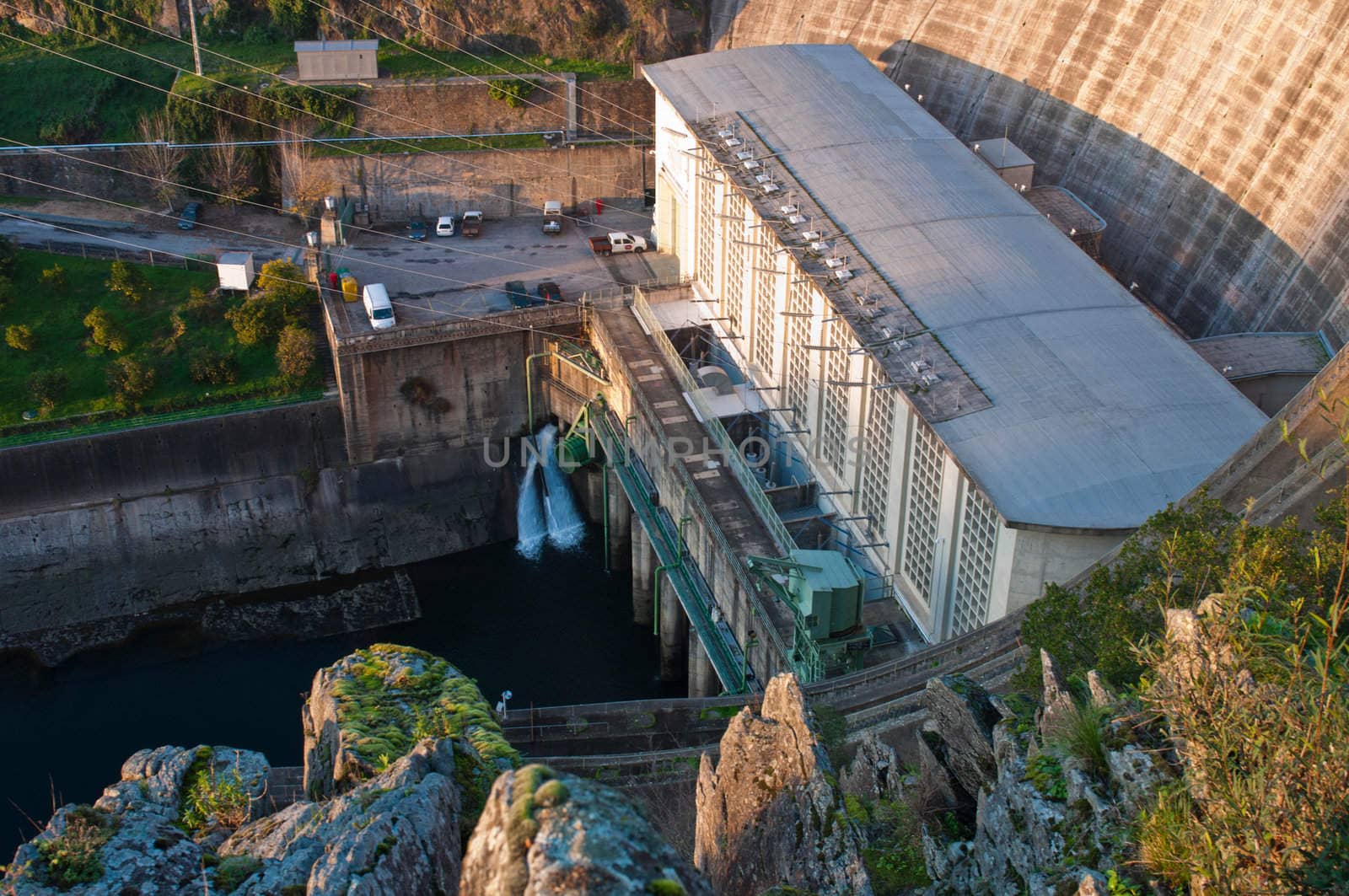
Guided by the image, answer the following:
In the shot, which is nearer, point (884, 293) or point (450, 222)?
point (884, 293)

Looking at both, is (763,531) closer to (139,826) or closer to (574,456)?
(574,456)

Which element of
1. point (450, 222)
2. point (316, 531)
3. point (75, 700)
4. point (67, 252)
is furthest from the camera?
point (450, 222)

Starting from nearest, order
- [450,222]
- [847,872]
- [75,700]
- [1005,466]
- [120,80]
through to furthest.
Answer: [847,872] → [1005,466] → [75,700] → [450,222] → [120,80]

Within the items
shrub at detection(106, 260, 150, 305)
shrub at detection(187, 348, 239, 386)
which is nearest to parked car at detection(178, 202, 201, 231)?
shrub at detection(106, 260, 150, 305)

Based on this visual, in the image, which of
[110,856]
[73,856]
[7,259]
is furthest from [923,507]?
[7,259]

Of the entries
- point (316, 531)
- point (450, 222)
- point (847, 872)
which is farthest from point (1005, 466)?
point (450, 222)

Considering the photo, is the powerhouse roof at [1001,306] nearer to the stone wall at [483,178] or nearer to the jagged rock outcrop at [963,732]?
the stone wall at [483,178]

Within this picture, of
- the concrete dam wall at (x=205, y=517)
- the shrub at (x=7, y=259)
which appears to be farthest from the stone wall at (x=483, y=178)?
the concrete dam wall at (x=205, y=517)
